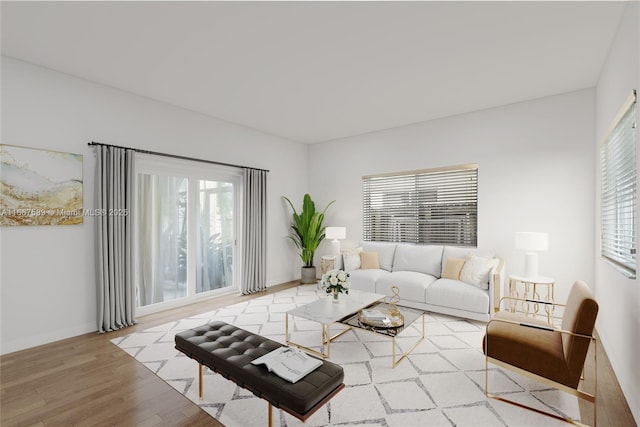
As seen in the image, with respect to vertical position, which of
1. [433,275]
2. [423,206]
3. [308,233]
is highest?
[423,206]

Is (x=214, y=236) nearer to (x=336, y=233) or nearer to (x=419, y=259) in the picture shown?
(x=336, y=233)

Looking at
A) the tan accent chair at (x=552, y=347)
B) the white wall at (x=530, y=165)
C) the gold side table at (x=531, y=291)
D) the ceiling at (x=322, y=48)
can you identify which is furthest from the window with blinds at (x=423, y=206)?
the tan accent chair at (x=552, y=347)

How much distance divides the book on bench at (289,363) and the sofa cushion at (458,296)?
255 cm

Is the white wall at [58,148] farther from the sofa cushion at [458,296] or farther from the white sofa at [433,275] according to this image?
the sofa cushion at [458,296]

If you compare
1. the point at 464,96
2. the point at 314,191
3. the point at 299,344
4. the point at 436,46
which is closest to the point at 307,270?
the point at 314,191

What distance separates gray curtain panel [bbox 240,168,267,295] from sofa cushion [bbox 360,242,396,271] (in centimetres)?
192

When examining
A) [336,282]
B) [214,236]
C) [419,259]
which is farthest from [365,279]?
[214,236]

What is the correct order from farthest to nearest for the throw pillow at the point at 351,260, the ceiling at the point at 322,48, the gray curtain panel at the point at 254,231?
the gray curtain panel at the point at 254,231 → the throw pillow at the point at 351,260 → the ceiling at the point at 322,48

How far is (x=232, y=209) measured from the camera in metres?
5.28

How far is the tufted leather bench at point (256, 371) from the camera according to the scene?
1.61 meters

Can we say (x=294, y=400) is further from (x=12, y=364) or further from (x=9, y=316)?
(x=9, y=316)

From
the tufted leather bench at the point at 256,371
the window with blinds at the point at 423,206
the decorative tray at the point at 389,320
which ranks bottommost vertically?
the decorative tray at the point at 389,320

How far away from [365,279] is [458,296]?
1.32 meters

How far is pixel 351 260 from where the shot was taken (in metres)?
4.97
